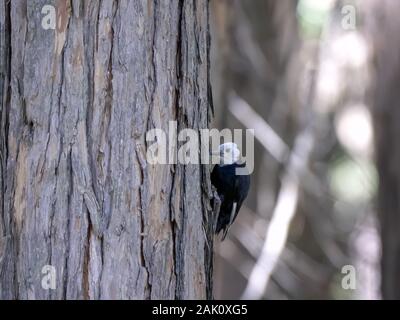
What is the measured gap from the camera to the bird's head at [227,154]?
2.90 m

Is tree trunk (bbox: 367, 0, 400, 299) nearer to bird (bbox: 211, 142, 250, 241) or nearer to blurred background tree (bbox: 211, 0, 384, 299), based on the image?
blurred background tree (bbox: 211, 0, 384, 299)

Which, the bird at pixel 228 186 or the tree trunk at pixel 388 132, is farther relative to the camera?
the tree trunk at pixel 388 132

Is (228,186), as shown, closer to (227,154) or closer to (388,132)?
(227,154)

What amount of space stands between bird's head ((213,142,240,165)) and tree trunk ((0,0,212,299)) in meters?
0.55

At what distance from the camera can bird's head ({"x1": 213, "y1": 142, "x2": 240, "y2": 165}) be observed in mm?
2895

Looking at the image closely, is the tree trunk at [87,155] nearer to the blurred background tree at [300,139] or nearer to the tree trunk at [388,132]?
the tree trunk at [388,132]

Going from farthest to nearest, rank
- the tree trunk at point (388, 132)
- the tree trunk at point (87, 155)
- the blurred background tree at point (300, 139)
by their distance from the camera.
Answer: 1. the blurred background tree at point (300, 139)
2. the tree trunk at point (388, 132)
3. the tree trunk at point (87, 155)

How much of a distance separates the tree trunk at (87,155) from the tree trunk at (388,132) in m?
2.71

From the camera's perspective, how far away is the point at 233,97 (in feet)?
20.8

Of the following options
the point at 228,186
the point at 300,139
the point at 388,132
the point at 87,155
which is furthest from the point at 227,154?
the point at 300,139

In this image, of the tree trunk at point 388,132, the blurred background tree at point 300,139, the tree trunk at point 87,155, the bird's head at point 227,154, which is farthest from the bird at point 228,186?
the blurred background tree at point 300,139

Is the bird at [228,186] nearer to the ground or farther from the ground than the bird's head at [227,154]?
nearer to the ground

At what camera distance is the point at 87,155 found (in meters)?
2.28
